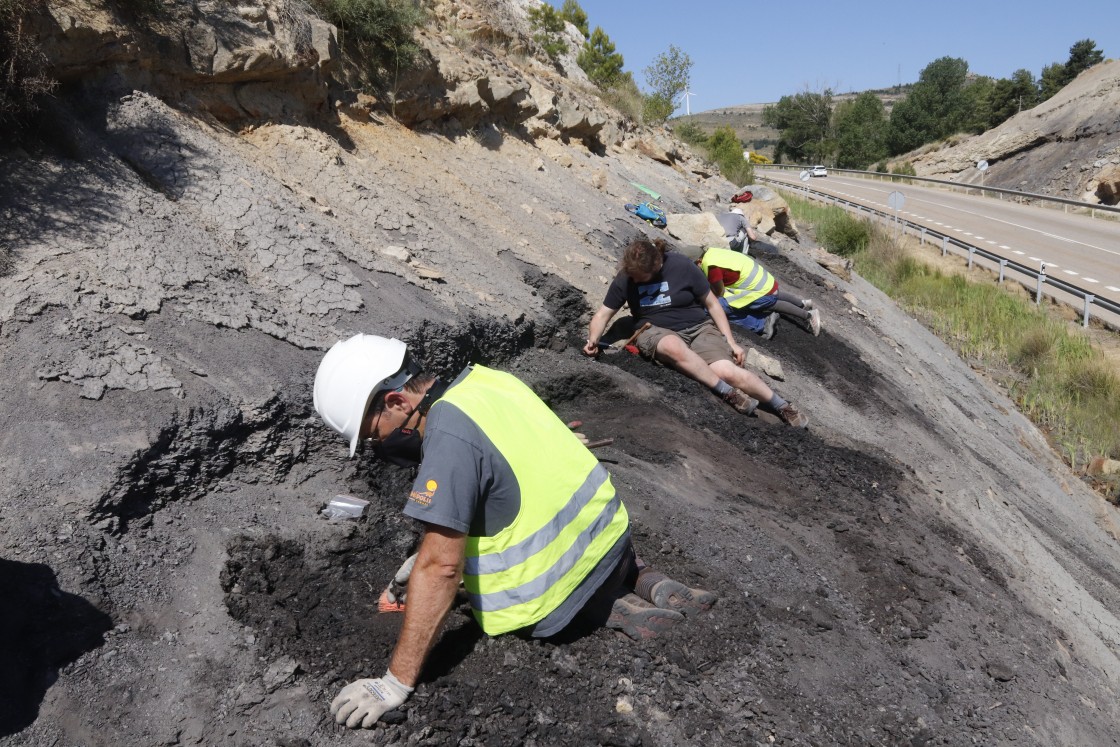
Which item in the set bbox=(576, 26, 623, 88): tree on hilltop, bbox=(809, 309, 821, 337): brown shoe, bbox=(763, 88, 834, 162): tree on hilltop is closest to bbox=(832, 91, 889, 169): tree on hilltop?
bbox=(763, 88, 834, 162): tree on hilltop

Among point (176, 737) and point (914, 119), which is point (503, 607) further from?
point (914, 119)

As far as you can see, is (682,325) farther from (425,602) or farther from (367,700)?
(367,700)

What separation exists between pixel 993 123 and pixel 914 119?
10.3 metres

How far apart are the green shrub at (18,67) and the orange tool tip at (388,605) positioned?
3.56 meters

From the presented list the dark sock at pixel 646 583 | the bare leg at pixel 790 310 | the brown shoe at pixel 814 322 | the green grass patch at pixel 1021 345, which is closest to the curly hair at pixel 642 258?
the bare leg at pixel 790 310

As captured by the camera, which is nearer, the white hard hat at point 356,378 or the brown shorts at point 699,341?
the white hard hat at point 356,378

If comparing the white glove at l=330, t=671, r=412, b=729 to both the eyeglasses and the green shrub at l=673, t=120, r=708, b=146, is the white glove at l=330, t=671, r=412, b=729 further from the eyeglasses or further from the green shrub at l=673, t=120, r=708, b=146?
the green shrub at l=673, t=120, r=708, b=146

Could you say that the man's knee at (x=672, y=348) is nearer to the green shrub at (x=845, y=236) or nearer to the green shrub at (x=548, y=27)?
the green shrub at (x=548, y=27)

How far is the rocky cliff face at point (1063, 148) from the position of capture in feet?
111

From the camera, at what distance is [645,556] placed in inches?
150

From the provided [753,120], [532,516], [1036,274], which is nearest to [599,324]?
[532,516]

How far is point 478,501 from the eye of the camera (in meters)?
2.63

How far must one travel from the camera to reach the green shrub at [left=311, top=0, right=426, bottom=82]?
787 cm

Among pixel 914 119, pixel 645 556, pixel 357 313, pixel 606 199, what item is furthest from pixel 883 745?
pixel 914 119
